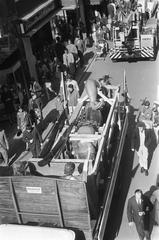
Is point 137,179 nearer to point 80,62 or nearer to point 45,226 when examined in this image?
point 45,226

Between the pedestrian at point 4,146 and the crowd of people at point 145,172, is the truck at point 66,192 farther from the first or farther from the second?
the pedestrian at point 4,146

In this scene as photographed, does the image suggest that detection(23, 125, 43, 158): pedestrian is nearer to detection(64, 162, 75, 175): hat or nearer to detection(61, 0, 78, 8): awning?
detection(64, 162, 75, 175): hat

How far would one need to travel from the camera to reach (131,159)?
11.9 m

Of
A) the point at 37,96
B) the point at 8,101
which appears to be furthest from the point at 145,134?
the point at 8,101

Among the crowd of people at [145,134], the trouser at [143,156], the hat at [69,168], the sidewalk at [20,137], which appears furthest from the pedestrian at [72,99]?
the hat at [69,168]

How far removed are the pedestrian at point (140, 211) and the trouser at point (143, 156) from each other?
2342 millimetres

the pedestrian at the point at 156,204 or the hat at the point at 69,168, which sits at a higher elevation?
the hat at the point at 69,168

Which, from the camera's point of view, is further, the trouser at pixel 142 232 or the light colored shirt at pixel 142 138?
the light colored shirt at pixel 142 138

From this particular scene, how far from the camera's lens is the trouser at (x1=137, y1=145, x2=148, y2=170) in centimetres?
1052

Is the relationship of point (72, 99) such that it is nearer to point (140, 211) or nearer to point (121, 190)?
point (121, 190)

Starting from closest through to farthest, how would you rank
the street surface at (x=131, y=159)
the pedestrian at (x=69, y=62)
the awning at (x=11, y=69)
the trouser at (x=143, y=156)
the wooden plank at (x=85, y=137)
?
the street surface at (x=131, y=159)
the wooden plank at (x=85, y=137)
the trouser at (x=143, y=156)
the awning at (x=11, y=69)
the pedestrian at (x=69, y=62)

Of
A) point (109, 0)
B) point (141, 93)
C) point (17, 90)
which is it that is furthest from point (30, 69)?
point (109, 0)

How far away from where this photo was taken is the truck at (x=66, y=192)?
776cm

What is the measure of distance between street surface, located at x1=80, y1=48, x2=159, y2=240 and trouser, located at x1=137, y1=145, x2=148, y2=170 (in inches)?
14.3
